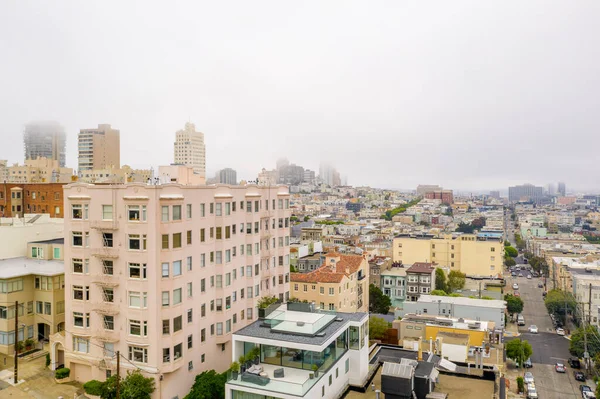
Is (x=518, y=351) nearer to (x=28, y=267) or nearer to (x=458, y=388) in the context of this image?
(x=458, y=388)

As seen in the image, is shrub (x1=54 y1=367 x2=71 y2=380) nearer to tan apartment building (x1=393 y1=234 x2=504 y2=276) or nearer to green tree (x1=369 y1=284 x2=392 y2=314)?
green tree (x1=369 y1=284 x2=392 y2=314)

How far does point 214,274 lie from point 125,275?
26.8 ft

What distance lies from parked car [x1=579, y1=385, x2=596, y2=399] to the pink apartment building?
42.1 metres

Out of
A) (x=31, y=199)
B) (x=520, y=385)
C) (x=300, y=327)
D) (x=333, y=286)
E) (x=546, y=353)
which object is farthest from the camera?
(x=31, y=199)

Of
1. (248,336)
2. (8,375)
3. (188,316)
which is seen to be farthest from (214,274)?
(8,375)

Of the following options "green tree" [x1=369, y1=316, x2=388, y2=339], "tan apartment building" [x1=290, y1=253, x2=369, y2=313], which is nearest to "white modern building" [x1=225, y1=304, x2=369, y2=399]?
"green tree" [x1=369, y1=316, x2=388, y2=339]

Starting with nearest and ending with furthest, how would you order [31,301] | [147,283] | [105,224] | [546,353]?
[147,283]
[105,224]
[31,301]
[546,353]

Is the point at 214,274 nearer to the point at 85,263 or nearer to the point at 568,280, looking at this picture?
the point at 85,263

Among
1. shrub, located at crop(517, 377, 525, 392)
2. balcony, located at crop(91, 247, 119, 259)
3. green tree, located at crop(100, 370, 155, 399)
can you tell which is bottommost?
shrub, located at crop(517, 377, 525, 392)

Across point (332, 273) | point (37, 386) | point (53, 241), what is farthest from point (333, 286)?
point (37, 386)

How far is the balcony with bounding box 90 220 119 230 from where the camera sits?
114 ft

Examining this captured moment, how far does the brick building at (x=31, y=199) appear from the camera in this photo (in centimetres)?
7369

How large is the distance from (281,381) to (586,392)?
158 feet

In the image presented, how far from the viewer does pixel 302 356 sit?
85.1 feet
